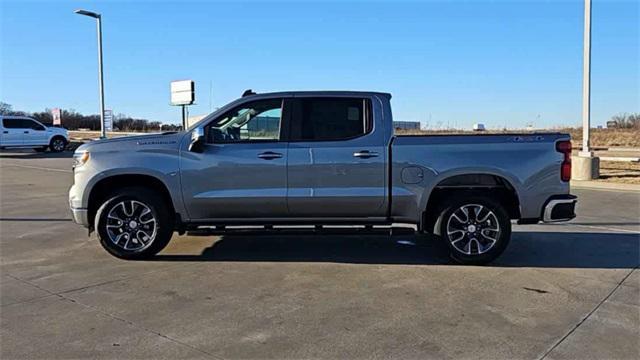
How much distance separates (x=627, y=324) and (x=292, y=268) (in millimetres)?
3324

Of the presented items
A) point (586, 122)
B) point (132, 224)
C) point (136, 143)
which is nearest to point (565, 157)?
point (136, 143)

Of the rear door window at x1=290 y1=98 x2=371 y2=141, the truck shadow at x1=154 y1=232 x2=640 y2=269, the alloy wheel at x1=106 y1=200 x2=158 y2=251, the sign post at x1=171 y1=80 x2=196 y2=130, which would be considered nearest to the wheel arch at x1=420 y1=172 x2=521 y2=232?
the truck shadow at x1=154 y1=232 x2=640 y2=269

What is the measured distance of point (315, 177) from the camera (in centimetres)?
643

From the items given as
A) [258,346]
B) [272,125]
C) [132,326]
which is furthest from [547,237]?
[132,326]

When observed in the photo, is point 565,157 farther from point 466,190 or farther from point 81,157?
point 81,157

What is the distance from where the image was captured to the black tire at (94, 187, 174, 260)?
652 centimetres

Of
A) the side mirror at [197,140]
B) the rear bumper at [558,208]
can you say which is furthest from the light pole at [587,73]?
the side mirror at [197,140]

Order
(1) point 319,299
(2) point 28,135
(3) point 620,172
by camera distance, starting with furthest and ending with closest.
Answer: (2) point 28,135
(3) point 620,172
(1) point 319,299

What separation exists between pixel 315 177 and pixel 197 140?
140 cm

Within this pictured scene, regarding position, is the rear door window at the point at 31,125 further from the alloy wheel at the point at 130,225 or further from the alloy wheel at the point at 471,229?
the alloy wheel at the point at 471,229

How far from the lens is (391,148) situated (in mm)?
6406

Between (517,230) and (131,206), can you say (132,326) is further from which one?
(517,230)

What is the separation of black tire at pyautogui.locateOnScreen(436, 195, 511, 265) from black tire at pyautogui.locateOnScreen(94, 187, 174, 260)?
126 inches

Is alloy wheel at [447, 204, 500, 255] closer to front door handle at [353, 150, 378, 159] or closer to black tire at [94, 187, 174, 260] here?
front door handle at [353, 150, 378, 159]
